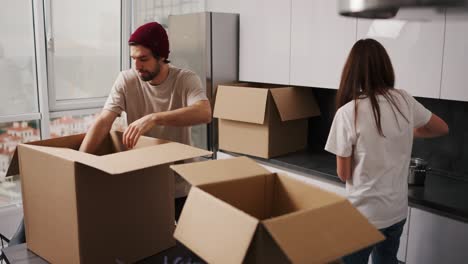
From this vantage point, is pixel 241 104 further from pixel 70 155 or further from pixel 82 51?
pixel 70 155

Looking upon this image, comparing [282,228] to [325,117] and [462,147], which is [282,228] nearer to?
[462,147]

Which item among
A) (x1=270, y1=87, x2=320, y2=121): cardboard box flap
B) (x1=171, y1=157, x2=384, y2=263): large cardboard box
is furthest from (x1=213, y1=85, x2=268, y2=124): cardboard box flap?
(x1=171, y1=157, x2=384, y2=263): large cardboard box

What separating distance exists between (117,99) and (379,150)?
1111 millimetres

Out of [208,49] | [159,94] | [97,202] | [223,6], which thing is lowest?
[97,202]

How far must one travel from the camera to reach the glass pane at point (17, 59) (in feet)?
9.77

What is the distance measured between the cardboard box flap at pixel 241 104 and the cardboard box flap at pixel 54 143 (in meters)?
1.38

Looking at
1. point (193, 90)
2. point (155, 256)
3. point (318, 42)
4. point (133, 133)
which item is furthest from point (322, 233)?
point (318, 42)

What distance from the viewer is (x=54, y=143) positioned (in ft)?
4.68

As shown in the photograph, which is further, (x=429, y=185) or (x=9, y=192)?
(x=9, y=192)

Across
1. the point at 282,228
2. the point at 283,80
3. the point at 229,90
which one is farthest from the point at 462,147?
the point at 282,228

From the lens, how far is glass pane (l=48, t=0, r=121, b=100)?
3.21 meters

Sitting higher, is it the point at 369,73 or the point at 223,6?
the point at 223,6

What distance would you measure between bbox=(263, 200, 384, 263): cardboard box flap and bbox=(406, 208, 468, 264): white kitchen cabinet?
4.39ft

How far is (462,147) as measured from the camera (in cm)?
237
